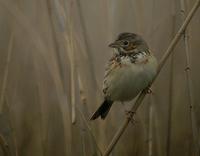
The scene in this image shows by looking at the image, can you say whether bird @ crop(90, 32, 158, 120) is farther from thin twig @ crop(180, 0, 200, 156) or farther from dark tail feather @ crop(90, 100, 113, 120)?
thin twig @ crop(180, 0, 200, 156)

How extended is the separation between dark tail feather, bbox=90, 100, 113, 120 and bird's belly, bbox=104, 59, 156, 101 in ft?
0.23

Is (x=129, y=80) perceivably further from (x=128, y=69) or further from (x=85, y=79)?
(x=85, y=79)

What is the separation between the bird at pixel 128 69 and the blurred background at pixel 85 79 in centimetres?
10

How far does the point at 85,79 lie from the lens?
2893 millimetres

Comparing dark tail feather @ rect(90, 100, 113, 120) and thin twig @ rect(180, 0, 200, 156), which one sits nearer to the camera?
thin twig @ rect(180, 0, 200, 156)

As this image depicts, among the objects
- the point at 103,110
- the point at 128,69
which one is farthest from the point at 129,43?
the point at 103,110

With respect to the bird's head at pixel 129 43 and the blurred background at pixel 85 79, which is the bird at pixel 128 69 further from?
the blurred background at pixel 85 79

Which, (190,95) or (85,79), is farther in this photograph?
(85,79)

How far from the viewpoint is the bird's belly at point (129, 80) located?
248 cm

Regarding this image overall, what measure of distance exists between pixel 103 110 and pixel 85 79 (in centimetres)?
29

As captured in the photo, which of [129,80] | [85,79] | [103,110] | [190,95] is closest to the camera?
[190,95]

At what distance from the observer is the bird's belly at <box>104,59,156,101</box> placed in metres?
2.48

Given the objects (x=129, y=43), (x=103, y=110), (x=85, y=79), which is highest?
(x=129, y=43)

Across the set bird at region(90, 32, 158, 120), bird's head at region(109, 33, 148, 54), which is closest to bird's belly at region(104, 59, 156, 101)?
bird at region(90, 32, 158, 120)
